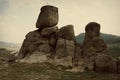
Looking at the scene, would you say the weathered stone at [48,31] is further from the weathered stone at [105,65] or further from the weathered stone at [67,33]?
the weathered stone at [105,65]

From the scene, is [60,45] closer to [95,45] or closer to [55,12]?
[95,45]

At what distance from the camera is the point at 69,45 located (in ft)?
152

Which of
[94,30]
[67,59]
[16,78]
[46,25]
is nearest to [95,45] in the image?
[94,30]

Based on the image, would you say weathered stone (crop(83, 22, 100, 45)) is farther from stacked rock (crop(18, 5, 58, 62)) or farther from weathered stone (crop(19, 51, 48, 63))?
weathered stone (crop(19, 51, 48, 63))

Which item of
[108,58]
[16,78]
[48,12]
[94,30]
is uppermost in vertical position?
[48,12]

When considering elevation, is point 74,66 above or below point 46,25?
below

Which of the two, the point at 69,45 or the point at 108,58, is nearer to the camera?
the point at 108,58

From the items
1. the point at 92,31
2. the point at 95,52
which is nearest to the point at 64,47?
the point at 95,52

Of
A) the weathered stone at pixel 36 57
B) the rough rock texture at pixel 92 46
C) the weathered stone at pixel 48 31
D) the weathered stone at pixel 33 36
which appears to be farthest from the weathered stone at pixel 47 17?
the rough rock texture at pixel 92 46

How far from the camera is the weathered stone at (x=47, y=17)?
5191 cm

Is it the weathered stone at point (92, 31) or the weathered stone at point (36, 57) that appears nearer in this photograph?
the weathered stone at point (36, 57)

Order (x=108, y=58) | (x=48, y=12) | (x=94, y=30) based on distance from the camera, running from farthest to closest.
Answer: (x=48, y=12) < (x=94, y=30) < (x=108, y=58)

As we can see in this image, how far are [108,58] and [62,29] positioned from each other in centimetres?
1354

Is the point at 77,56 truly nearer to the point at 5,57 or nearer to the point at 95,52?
the point at 95,52
